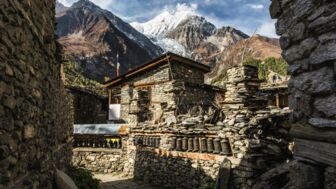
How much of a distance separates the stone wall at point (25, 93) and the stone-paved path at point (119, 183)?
29.5 ft

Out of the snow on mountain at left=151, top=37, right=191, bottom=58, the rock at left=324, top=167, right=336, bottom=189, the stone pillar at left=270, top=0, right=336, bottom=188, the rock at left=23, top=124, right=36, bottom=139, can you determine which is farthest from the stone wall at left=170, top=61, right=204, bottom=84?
the snow on mountain at left=151, top=37, right=191, bottom=58

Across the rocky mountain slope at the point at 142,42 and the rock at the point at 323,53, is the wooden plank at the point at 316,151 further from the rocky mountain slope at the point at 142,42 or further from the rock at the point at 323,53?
the rocky mountain slope at the point at 142,42

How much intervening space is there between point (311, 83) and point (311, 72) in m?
0.11

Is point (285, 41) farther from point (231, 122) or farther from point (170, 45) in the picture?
point (170, 45)

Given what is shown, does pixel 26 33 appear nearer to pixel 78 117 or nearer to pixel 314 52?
pixel 314 52

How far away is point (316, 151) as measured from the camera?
316 centimetres

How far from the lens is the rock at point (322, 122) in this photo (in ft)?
9.58

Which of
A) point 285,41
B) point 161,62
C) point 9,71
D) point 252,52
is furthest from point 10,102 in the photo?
point 252,52

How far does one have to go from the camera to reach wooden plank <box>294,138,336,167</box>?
9.68ft

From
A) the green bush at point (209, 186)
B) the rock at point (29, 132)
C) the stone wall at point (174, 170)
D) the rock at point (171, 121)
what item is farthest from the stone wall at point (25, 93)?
the rock at point (171, 121)

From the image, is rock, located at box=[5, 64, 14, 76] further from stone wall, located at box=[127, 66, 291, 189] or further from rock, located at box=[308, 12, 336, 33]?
stone wall, located at box=[127, 66, 291, 189]

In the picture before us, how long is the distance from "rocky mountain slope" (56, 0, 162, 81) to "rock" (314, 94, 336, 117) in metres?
50.6

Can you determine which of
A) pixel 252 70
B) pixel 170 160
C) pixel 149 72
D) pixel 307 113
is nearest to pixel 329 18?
pixel 307 113

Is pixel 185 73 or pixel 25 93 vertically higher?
pixel 185 73
